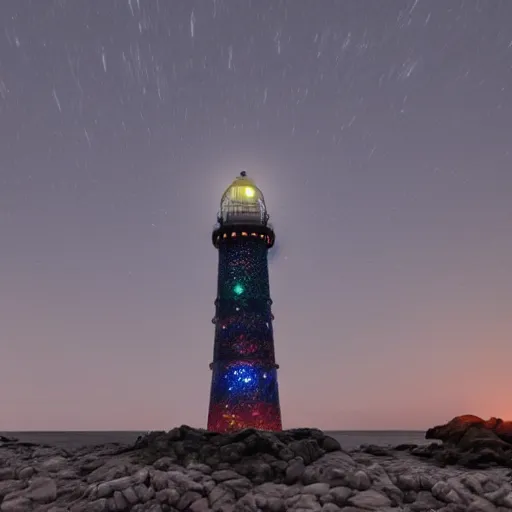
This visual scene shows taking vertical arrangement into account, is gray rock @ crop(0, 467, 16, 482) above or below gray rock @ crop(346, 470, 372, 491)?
above

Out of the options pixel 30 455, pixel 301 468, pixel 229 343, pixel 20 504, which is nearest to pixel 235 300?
pixel 229 343

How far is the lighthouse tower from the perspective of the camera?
80.3 ft

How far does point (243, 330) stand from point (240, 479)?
14.8 m

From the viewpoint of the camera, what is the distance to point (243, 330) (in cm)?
2536

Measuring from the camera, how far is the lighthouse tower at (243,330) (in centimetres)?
2447

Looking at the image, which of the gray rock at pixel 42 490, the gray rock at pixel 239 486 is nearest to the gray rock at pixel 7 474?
the gray rock at pixel 42 490

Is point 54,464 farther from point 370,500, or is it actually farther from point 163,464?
point 370,500

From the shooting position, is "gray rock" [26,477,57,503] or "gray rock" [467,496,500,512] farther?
"gray rock" [26,477,57,503]

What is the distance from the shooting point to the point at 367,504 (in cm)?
948

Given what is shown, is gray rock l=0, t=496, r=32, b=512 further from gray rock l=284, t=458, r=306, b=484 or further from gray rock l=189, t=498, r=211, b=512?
gray rock l=284, t=458, r=306, b=484

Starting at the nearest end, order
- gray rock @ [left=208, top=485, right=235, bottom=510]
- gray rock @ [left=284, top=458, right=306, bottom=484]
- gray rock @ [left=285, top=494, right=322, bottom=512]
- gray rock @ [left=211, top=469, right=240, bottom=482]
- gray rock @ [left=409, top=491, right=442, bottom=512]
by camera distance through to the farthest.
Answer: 1. gray rock @ [left=285, top=494, right=322, bottom=512]
2. gray rock @ [left=208, top=485, right=235, bottom=510]
3. gray rock @ [left=409, top=491, right=442, bottom=512]
4. gray rock @ [left=211, top=469, right=240, bottom=482]
5. gray rock @ [left=284, top=458, right=306, bottom=484]

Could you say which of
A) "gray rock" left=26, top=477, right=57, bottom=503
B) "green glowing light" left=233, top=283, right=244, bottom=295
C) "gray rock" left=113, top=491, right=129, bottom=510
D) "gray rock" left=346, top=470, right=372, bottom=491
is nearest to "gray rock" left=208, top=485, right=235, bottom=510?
"gray rock" left=113, top=491, right=129, bottom=510

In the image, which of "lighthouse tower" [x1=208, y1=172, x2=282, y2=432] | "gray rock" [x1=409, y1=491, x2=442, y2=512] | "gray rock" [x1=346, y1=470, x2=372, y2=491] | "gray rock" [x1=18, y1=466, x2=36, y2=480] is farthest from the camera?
"lighthouse tower" [x1=208, y1=172, x2=282, y2=432]

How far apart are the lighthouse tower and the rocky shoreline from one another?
11.1 metres
